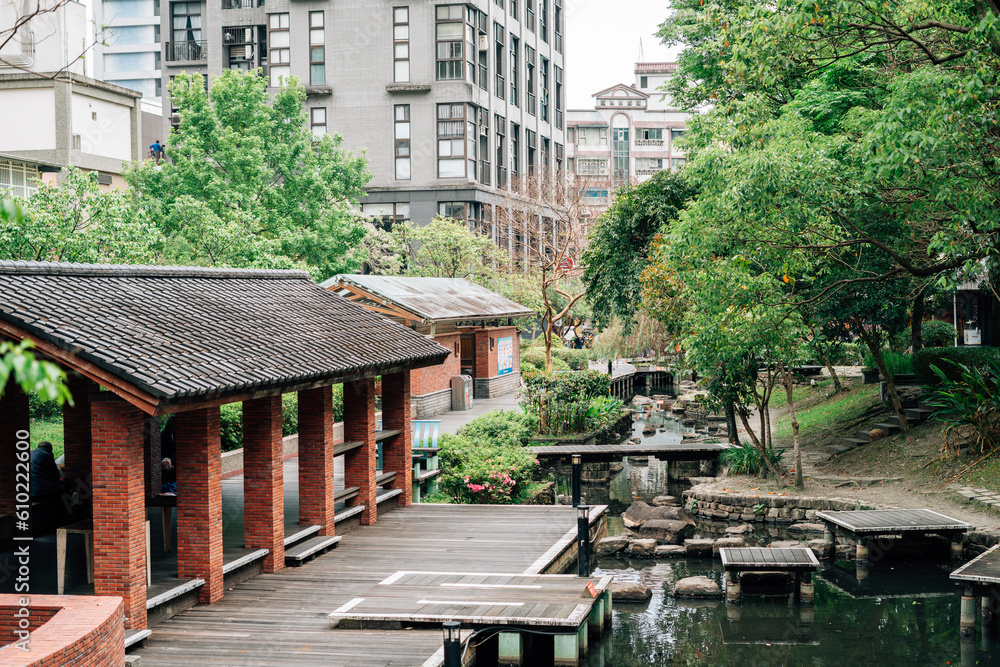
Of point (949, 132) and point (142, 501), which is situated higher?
point (949, 132)

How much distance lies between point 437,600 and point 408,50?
40.5 m

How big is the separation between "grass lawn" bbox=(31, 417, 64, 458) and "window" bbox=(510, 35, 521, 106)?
3593 centimetres

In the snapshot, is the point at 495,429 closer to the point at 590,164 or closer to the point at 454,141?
the point at 454,141

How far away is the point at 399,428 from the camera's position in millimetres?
16922

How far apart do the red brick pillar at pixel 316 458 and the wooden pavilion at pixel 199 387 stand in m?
0.02

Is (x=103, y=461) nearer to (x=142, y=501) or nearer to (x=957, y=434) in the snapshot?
(x=142, y=501)

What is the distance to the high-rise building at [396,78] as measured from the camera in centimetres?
4712

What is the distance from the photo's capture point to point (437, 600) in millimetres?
11219

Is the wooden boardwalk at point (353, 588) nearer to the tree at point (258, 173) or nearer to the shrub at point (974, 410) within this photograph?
the shrub at point (974, 410)

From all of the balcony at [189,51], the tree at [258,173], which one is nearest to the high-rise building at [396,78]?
the balcony at [189,51]

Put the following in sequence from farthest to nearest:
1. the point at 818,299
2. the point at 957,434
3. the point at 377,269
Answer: the point at 377,269, the point at 957,434, the point at 818,299

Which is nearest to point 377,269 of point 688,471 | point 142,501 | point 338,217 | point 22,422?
point 338,217

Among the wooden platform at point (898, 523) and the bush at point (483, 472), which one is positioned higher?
the bush at point (483, 472)

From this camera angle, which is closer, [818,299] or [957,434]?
[818,299]
